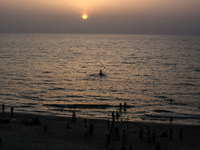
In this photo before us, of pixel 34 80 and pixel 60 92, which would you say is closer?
pixel 60 92

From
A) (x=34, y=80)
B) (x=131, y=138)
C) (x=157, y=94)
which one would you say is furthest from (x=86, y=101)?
(x=34, y=80)

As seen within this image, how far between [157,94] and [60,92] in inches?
681

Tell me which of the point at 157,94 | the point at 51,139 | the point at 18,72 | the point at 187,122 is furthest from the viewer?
the point at 18,72

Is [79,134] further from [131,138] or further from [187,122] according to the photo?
[187,122]

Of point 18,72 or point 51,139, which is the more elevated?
point 18,72

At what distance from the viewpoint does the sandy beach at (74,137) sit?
69.3 feet

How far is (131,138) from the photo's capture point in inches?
939

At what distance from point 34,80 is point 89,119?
2839cm

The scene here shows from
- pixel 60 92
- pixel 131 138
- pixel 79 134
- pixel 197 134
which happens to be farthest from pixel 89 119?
pixel 60 92

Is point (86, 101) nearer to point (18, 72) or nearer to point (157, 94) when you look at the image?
point (157, 94)

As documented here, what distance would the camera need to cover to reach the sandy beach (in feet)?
69.3

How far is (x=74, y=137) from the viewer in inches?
936

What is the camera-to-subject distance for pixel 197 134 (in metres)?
25.8

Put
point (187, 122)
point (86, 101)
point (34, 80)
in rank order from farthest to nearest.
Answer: point (34, 80)
point (86, 101)
point (187, 122)
